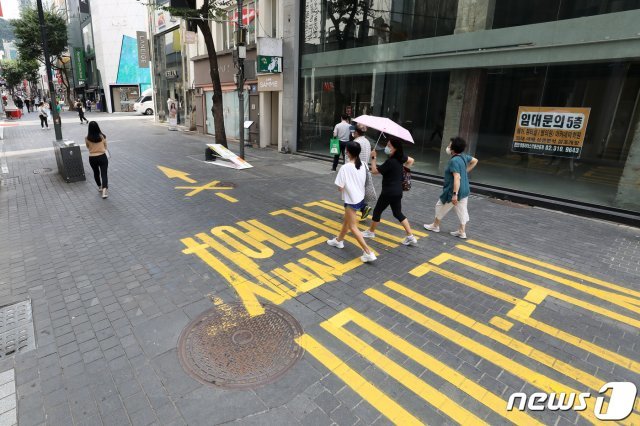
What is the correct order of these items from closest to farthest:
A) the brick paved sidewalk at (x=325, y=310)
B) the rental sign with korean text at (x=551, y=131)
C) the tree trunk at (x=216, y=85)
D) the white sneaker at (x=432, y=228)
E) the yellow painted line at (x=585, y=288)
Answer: the brick paved sidewalk at (x=325, y=310) → the yellow painted line at (x=585, y=288) → the white sneaker at (x=432, y=228) → the rental sign with korean text at (x=551, y=131) → the tree trunk at (x=216, y=85)

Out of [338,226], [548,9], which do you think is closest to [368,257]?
[338,226]

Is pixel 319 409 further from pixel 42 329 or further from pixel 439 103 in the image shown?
pixel 439 103

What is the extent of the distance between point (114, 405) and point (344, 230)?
3.69m

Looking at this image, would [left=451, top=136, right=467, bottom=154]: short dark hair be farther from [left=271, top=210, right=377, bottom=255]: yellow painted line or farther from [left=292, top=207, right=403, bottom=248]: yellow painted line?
[left=271, top=210, right=377, bottom=255]: yellow painted line

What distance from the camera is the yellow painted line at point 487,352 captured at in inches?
125

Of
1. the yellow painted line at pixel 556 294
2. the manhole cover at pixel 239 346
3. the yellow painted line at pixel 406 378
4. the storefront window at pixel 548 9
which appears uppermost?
the storefront window at pixel 548 9

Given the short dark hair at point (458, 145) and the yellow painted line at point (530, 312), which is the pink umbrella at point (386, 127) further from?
the yellow painted line at point (530, 312)

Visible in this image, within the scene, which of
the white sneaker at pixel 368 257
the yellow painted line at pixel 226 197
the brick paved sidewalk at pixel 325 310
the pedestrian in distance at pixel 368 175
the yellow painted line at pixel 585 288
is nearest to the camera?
the brick paved sidewalk at pixel 325 310

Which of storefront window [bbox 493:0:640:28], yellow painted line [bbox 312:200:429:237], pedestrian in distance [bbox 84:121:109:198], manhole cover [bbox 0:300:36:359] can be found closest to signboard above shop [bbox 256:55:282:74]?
pedestrian in distance [bbox 84:121:109:198]

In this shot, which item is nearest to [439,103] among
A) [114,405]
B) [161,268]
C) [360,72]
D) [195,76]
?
[360,72]

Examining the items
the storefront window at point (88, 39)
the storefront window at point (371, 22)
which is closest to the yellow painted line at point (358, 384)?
the storefront window at point (371, 22)

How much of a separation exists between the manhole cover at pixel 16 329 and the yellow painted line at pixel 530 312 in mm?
4572

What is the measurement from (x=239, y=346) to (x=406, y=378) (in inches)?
64.1

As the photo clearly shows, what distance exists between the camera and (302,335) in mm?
3799
